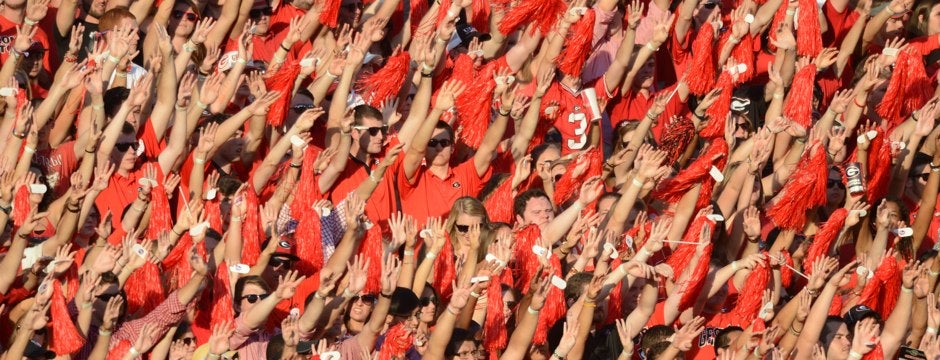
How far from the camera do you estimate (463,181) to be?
12.6 m

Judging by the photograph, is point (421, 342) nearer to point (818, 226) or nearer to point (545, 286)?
point (545, 286)

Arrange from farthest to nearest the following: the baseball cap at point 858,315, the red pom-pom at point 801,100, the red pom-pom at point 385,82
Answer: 1. the red pom-pom at point 801,100
2. the red pom-pom at point 385,82
3. the baseball cap at point 858,315

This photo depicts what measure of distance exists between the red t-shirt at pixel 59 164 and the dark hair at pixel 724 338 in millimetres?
3343

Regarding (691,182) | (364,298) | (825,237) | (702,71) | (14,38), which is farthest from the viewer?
(702,71)

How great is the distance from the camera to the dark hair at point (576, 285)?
11.3 metres

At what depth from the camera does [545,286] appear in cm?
1089

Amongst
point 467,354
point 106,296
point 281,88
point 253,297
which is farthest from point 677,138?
point 106,296

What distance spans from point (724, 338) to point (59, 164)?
11.3ft

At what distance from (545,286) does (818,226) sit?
2.64 metres

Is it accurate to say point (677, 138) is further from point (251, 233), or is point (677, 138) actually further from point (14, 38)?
point (14, 38)

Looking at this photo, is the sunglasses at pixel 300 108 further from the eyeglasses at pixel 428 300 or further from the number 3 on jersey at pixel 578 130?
the eyeglasses at pixel 428 300

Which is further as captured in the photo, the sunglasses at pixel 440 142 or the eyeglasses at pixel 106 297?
the sunglasses at pixel 440 142

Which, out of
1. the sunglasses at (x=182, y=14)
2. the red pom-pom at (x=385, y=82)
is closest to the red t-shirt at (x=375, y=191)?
the red pom-pom at (x=385, y=82)

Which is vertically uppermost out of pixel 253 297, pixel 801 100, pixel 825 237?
pixel 253 297
